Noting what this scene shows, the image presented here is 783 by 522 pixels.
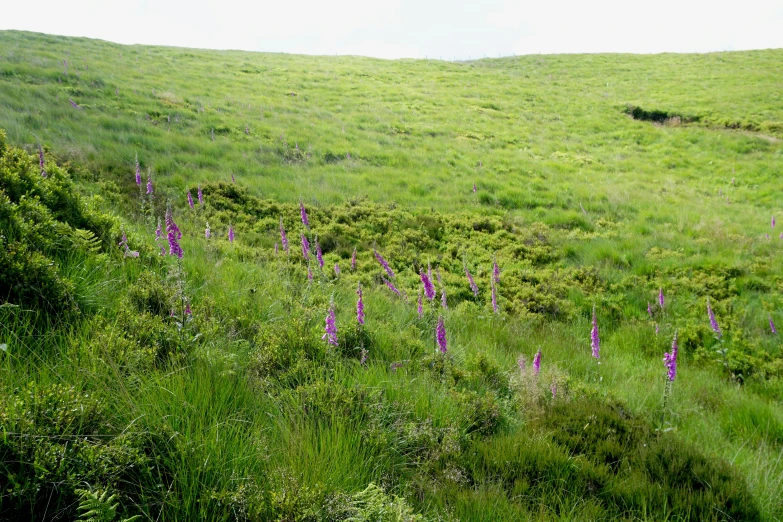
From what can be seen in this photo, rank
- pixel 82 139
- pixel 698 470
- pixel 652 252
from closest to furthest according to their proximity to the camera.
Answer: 1. pixel 698 470
2. pixel 652 252
3. pixel 82 139

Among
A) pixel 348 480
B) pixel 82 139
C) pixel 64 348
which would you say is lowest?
pixel 348 480

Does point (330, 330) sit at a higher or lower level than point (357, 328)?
higher

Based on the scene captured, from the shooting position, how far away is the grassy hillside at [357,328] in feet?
7.59

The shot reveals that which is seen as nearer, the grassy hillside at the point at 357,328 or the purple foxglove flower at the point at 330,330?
the grassy hillside at the point at 357,328

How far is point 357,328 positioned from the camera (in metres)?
4.48

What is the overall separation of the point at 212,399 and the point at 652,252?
989 centimetres

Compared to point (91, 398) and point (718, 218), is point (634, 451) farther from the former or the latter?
point (718, 218)

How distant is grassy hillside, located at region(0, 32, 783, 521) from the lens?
2312mm

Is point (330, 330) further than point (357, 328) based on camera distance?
No

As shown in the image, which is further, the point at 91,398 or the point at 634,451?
the point at 634,451

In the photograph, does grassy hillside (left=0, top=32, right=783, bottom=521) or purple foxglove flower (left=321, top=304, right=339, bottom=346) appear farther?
purple foxglove flower (left=321, top=304, right=339, bottom=346)

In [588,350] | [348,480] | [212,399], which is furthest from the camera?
[588,350]

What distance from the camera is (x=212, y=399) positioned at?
281cm

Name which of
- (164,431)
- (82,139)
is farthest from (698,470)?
(82,139)
